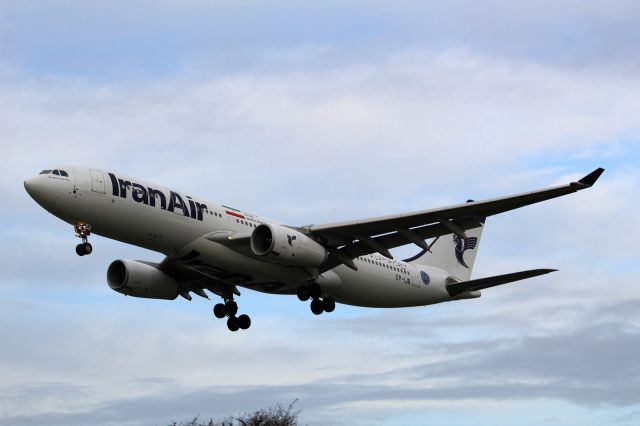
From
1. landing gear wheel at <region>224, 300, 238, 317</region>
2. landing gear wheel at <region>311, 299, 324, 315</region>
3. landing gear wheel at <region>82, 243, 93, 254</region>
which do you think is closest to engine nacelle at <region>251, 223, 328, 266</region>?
landing gear wheel at <region>311, 299, 324, 315</region>

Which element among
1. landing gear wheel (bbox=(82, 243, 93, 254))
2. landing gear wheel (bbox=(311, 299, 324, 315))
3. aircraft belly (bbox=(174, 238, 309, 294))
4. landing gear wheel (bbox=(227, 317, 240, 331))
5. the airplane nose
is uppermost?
the airplane nose

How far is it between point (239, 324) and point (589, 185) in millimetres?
18677

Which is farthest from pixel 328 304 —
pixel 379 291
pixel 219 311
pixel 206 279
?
pixel 219 311

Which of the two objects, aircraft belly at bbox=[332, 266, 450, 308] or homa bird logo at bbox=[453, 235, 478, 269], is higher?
homa bird logo at bbox=[453, 235, 478, 269]

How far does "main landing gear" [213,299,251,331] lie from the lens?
168 ft

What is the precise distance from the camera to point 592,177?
3919 cm

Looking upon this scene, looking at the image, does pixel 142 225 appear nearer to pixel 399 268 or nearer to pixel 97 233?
pixel 97 233

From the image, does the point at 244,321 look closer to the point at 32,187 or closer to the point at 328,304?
the point at 328,304

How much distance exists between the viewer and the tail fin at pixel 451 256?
5519 cm

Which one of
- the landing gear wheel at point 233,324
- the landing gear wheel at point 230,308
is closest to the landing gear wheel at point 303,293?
the landing gear wheel at point 230,308

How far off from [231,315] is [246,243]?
7.76 m

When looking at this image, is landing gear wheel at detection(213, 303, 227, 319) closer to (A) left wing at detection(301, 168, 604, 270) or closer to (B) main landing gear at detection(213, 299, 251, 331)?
(B) main landing gear at detection(213, 299, 251, 331)

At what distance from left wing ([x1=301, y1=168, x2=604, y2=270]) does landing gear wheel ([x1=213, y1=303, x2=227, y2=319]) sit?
6.63 metres

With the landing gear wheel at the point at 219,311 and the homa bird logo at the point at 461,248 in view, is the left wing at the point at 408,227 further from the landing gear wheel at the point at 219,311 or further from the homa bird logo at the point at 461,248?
the homa bird logo at the point at 461,248
